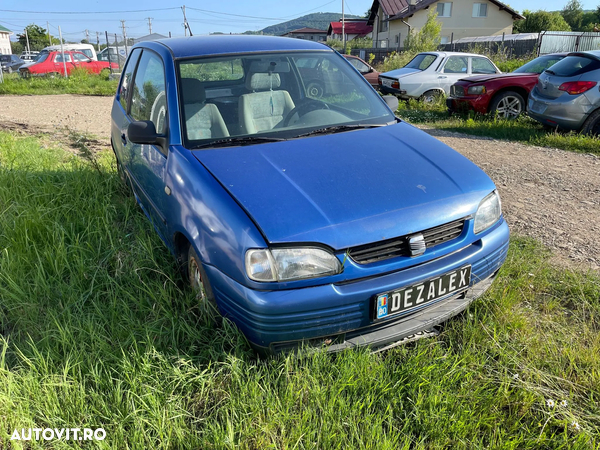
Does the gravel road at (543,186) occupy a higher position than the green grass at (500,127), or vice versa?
the green grass at (500,127)

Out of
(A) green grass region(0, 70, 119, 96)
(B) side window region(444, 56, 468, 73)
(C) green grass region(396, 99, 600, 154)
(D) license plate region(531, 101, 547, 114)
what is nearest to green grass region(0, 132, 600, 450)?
(C) green grass region(396, 99, 600, 154)

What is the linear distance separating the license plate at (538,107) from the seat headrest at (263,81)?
5.96 meters

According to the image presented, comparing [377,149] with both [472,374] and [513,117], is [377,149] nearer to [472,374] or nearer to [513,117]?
[472,374]

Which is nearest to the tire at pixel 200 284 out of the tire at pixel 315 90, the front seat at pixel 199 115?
the front seat at pixel 199 115

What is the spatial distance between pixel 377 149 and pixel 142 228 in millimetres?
1874

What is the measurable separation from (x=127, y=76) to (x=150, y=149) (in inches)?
61.2

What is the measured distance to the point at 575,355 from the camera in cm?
238

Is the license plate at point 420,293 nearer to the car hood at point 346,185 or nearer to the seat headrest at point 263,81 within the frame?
the car hood at point 346,185

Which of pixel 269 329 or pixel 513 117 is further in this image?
pixel 513 117

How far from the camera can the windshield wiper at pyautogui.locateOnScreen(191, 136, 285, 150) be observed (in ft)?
9.14

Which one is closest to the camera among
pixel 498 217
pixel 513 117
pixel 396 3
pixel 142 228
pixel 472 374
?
pixel 472 374

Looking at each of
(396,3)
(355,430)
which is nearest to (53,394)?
(355,430)

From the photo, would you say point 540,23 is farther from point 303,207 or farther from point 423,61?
point 303,207

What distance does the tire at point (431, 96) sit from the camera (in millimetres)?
11448
